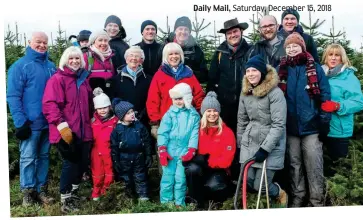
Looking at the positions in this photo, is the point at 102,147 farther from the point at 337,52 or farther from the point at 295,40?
the point at 337,52

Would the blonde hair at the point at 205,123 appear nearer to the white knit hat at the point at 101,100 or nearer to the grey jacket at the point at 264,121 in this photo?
the grey jacket at the point at 264,121

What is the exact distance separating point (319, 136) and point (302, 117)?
38 centimetres

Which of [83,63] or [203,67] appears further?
[203,67]

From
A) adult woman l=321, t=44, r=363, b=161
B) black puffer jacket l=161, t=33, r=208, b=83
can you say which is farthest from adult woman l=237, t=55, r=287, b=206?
adult woman l=321, t=44, r=363, b=161

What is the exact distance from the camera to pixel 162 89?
791 centimetres

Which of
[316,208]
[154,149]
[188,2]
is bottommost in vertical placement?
[316,208]

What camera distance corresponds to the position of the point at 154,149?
323 inches

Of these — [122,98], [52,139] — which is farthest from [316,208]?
[52,139]

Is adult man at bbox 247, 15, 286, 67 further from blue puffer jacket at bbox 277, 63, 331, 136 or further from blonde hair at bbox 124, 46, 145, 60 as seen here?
blonde hair at bbox 124, 46, 145, 60

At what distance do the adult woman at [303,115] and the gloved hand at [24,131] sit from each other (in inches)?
140

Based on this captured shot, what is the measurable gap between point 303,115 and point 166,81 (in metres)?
1.97

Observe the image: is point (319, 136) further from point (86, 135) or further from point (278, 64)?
point (86, 135)

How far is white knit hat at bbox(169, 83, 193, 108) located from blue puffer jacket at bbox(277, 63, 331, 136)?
1.36 meters

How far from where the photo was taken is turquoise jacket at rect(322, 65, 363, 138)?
26.1ft
